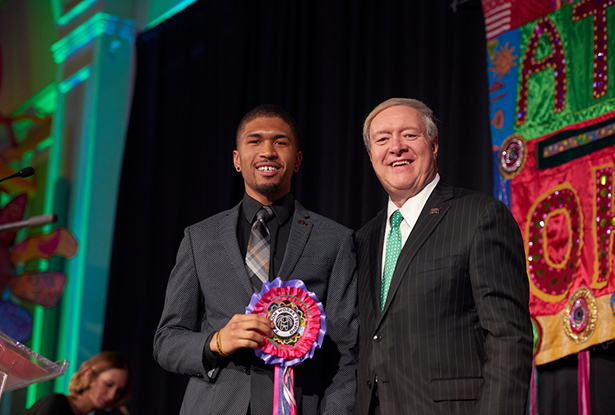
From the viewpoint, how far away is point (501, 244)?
1.80m

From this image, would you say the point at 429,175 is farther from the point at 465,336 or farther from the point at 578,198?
the point at 578,198

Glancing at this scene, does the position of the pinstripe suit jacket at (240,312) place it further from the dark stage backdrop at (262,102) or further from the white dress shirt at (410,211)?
the dark stage backdrop at (262,102)

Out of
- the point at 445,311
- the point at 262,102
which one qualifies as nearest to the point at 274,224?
the point at 445,311

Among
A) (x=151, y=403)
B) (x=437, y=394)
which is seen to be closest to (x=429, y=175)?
(x=437, y=394)

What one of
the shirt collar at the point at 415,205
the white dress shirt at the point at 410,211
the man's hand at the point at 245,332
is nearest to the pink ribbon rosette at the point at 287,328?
the man's hand at the point at 245,332

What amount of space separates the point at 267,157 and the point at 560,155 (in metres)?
1.39

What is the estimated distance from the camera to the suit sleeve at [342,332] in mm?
1888

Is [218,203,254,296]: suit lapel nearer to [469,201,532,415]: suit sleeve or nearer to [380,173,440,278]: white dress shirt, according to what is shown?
[380,173,440,278]: white dress shirt

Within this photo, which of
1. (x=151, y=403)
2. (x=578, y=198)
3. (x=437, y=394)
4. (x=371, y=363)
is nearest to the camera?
(x=437, y=394)

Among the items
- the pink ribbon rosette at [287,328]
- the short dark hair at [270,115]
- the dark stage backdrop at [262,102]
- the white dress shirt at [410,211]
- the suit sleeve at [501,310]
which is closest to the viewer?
the suit sleeve at [501,310]

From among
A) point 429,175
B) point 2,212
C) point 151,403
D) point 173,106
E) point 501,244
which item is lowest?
point 151,403

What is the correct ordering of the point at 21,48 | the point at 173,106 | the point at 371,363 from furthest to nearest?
the point at 21,48 → the point at 173,106 → the point at 371,363

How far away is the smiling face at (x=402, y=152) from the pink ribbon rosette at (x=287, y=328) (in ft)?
1.52

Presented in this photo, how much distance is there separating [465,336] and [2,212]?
4801 mm
